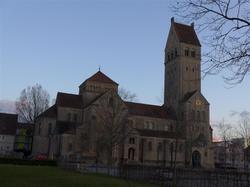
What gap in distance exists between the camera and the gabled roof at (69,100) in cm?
8101

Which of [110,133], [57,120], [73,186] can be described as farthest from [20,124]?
[73,186]

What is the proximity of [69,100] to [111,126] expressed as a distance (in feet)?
69.5

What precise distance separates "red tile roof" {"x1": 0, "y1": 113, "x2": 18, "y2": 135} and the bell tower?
124 ft

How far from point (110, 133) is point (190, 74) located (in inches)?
1402

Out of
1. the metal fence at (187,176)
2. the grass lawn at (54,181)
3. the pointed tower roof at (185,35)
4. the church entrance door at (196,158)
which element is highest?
the pointed tower roof at (185,35)

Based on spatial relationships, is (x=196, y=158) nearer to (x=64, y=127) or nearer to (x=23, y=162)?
(x=64, y=127)

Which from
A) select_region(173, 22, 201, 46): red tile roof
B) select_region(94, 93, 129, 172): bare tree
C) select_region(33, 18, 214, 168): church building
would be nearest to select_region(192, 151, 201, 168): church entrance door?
select_region(33, 18, 214, 168): church building

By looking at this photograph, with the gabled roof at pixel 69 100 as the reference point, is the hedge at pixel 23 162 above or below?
below

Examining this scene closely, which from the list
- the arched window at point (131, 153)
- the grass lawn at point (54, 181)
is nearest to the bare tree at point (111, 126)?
the arched window at point (131, 153)

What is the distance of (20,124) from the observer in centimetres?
9594

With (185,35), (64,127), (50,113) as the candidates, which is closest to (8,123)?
(50,113)

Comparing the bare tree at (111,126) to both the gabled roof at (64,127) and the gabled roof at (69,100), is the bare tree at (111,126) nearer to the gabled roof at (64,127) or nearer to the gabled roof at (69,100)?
the gabled roof at (64,127)

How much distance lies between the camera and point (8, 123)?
9194cm

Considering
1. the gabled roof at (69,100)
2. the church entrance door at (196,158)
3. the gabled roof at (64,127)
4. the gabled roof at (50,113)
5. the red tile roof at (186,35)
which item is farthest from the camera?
the red tile roof at (186,35)
